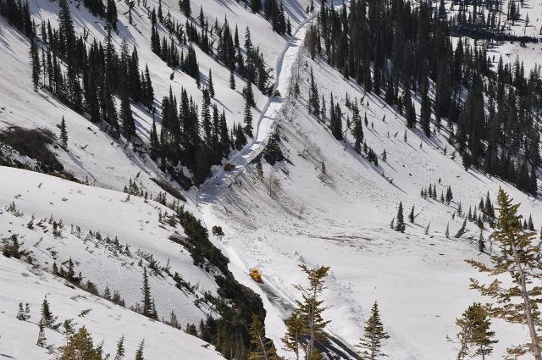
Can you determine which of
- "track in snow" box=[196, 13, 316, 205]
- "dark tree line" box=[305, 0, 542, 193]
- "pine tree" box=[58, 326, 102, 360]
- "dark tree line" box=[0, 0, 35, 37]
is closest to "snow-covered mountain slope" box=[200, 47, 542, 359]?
"track in snow" box=[196, 13, 316, 205]

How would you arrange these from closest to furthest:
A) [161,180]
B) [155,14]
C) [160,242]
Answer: [160,242]
[161,180]
[155,14]

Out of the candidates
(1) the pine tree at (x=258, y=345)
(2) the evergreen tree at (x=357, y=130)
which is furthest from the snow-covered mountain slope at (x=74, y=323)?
(2) the evergreen tree at (x=357, y=130)

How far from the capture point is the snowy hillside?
17250mm

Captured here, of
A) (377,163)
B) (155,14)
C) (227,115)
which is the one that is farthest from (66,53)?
(377,163)

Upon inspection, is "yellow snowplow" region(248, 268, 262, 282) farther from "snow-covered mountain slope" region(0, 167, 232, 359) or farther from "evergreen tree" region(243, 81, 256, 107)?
"evergreen tree" region(243, 81, 256, 107)

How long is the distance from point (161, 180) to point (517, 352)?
4943 centimetres

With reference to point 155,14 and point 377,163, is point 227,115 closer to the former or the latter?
Answer: point 377,163

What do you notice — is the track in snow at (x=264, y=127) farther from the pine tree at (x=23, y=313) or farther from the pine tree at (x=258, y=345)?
the pine tree at (x=23, y=313)

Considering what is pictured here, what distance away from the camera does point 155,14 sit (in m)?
119

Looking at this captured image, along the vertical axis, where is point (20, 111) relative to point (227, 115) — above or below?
below

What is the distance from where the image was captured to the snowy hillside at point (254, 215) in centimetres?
1725

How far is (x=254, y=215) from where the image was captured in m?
63.8

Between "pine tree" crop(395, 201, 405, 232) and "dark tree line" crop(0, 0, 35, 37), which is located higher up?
"dark tree line" crop(0, 0, 35, 37)

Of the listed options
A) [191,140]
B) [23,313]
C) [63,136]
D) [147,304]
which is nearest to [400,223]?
[191,140]
